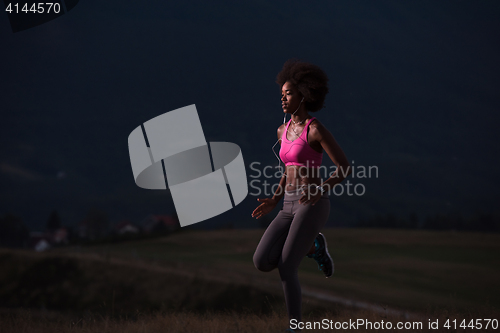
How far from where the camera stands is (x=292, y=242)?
534cm

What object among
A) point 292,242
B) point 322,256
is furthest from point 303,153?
point 322,256

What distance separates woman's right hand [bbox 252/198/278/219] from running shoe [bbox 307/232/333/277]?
78 cm

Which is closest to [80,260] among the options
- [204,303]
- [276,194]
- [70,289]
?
[70,289]

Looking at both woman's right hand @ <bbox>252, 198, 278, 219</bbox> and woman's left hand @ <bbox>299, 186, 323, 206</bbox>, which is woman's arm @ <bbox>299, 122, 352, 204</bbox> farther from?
woman's right hand @ <bbox>252, 198, 278, 219</bbox>

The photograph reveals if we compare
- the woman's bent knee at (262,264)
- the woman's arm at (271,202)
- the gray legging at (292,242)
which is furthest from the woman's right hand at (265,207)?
the woman's bent knee at (262,264)

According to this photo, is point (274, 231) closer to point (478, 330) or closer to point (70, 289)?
point (478, 330)

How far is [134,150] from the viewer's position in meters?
10.4

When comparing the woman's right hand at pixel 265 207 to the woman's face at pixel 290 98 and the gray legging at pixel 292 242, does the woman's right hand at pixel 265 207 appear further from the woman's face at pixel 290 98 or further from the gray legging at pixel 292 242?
the woman's face at pixel 290 98

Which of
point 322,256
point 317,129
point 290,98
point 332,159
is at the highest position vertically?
point 290,98

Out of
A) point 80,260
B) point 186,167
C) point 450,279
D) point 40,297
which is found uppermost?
point 186,167

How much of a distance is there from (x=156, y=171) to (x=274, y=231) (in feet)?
22.5

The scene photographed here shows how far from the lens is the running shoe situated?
6090 millimetres

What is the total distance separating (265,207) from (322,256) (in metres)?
1.05

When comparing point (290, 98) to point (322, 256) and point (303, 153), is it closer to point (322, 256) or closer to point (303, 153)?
point (303, 153)
